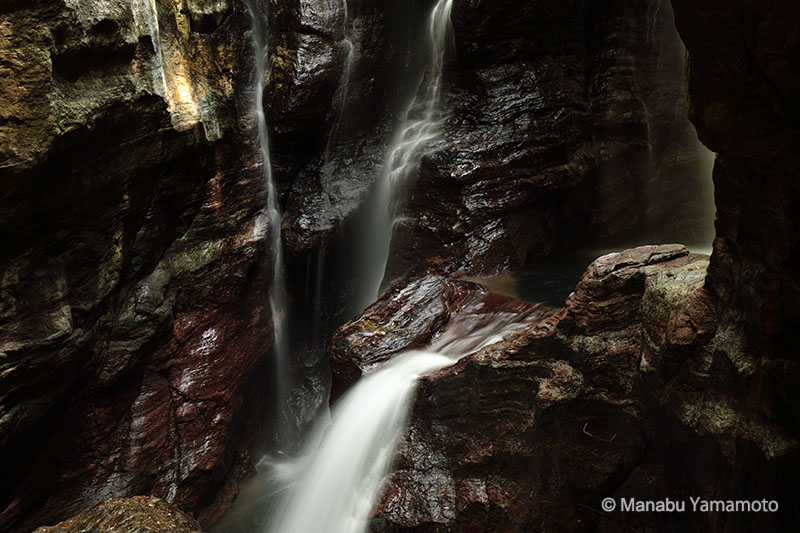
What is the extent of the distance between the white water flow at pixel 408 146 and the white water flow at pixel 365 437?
323cm

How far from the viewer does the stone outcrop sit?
471cm

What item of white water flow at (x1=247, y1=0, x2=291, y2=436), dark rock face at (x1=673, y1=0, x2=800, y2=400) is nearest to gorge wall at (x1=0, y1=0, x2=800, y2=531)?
dark rock face at (x1=673, y1=0, x2=800, y2=400)

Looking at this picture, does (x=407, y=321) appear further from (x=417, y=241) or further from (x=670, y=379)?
(x=670, y=379)

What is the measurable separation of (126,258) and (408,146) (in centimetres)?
571

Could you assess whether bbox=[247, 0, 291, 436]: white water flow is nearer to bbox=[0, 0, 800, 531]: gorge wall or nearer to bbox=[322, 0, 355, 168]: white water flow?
bbox=[0, 0, 800, 531]: gorge wall

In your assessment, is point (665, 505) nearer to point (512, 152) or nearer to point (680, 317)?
point (680, 317)

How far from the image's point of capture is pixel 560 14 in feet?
30.4

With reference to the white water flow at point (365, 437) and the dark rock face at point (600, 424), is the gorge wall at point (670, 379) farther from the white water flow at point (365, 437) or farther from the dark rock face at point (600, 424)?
the white water flow at point (365, 437)

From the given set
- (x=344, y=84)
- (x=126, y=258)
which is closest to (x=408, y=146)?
(x=344, y=84)

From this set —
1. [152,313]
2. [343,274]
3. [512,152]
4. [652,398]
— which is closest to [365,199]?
[343,274]

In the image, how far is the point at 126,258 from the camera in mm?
7035

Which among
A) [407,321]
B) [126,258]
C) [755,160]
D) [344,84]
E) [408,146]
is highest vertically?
[344,84]

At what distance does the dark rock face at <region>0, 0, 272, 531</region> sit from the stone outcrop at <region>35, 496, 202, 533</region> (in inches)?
56.7

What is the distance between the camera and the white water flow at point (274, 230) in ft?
31.2
